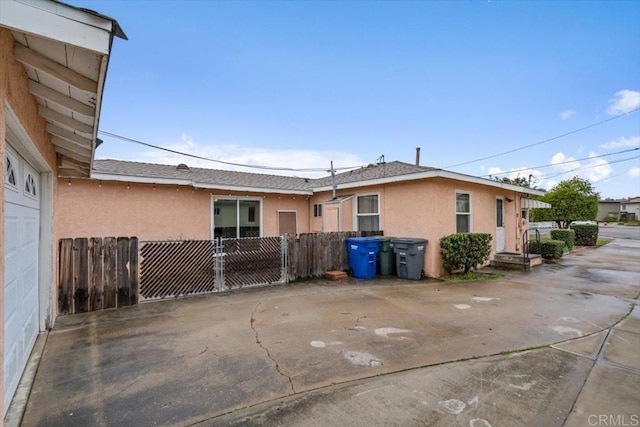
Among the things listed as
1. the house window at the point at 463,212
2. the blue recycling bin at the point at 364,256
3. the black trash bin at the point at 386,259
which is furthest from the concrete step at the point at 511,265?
the blue recycling bin at the point at 364,256

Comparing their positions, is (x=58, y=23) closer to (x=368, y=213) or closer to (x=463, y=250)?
(x=463, y=250)

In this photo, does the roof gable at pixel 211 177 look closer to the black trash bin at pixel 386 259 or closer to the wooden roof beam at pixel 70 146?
the black trash bin at pixel 386 259

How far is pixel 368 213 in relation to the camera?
11.2m

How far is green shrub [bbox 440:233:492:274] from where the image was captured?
9.18m

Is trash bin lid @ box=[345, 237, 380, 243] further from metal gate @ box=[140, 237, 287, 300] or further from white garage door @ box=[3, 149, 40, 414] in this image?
white garage door @ box=[3, 149, 40, 414]

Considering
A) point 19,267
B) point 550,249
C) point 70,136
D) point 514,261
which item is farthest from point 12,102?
point 550,249

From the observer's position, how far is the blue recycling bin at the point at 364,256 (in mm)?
9203

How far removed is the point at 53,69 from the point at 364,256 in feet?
26.3

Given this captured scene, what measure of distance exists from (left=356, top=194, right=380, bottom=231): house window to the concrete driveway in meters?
4.52

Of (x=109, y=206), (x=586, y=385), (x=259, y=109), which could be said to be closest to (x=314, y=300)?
(x=586, y=385)

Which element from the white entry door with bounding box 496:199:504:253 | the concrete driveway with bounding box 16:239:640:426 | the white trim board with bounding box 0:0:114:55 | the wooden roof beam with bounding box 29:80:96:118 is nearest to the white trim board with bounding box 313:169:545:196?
the white entry door with bounding box 496:199:504:253

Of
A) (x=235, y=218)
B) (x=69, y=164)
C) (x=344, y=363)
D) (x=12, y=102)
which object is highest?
(x=69, y=164)

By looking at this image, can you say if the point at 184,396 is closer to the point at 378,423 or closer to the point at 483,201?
the point at 378,423

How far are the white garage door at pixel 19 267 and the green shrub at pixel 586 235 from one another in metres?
26.2
